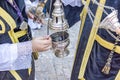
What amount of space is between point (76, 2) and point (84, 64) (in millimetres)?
362

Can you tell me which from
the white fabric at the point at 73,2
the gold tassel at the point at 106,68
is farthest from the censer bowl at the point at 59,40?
the white fabric at the point at 73,2

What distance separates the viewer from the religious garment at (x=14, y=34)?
1300 mm

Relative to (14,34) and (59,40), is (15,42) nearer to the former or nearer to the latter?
(14,34)

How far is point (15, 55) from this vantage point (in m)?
1.34

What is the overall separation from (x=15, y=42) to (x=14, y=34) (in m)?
0.03

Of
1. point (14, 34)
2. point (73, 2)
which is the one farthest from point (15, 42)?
point (73, 2)

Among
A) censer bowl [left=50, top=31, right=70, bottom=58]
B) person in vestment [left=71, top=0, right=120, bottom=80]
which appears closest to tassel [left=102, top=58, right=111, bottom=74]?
person in vestment [left=71, top=0, right=120, bottom=80]

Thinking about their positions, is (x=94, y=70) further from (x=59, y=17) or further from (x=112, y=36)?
(x=59, y=17)

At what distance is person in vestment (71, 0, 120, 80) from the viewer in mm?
1481

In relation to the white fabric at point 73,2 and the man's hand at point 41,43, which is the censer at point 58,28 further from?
the white fabric at point 73,2

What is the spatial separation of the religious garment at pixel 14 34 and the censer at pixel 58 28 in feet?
0.39

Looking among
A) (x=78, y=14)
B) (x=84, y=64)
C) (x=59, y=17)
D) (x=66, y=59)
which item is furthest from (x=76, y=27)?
(x=59, y=17)

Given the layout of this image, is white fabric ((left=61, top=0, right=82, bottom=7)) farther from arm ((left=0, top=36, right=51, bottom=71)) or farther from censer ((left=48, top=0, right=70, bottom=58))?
arm ((left=0, top=36, right=51, bottom=71))

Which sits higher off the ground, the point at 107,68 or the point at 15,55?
the point at 15,55
